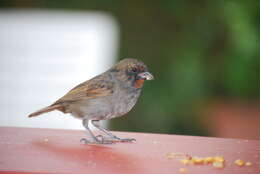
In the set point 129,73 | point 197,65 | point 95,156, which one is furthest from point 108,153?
point 197,65

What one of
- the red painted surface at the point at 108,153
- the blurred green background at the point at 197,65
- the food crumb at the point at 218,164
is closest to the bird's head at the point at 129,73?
the red painted surface at the point at 108,153

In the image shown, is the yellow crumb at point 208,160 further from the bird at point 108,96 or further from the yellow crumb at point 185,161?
the bird at point 108,96

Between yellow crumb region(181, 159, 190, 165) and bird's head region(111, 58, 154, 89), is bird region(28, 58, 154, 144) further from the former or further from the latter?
yellow crumb region(181, 159, 190, 165)

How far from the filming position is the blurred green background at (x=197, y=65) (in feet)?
25.7

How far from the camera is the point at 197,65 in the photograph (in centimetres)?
804

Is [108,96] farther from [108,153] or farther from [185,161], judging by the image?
[185,161]

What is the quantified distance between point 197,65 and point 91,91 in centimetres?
364

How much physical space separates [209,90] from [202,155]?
481cm

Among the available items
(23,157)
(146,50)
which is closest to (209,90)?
(146,50)

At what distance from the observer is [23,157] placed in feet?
10.2

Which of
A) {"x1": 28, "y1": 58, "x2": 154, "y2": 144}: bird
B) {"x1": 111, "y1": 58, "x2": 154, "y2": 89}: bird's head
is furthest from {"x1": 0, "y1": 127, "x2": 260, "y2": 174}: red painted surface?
{"x1": 111, "y1": 58, "x2": 154, "y2": 89}: bird's head

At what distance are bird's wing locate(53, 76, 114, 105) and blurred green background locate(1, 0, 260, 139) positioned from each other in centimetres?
336

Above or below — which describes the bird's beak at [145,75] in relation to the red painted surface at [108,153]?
above

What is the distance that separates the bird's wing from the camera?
4.53 metres
